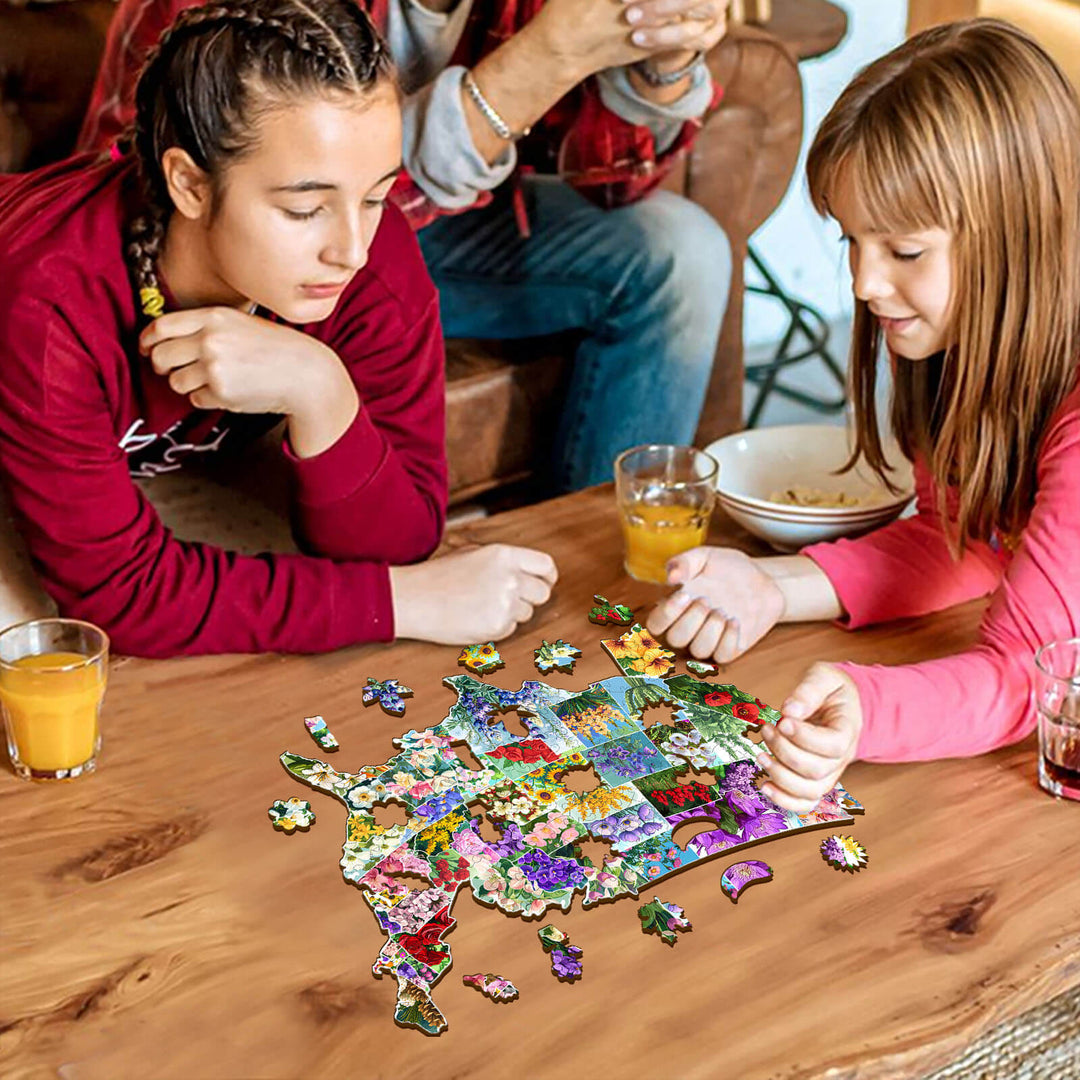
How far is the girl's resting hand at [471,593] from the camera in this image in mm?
1488

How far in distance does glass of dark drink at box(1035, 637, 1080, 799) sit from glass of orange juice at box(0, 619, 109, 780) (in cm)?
78

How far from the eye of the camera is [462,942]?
1.10m

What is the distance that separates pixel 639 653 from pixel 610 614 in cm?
9

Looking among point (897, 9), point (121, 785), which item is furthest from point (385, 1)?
point (897, 9)

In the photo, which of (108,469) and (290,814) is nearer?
(290,814)

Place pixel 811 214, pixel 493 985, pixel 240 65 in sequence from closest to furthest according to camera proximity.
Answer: pixel 493 985 < pixel 240 65 < pixel 811 214

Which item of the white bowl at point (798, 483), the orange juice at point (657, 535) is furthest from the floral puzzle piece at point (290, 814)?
the white bowl at point (798, 483)

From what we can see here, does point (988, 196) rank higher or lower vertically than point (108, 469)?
higher

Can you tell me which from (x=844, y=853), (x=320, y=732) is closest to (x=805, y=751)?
(x=844, y=853)

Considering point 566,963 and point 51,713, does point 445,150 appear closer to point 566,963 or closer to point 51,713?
point 51,713

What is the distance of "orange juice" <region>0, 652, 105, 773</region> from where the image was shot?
1269 mm

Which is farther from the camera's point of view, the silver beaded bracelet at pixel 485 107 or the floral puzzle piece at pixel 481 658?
the silver beaded bracelet at pixel 485 107

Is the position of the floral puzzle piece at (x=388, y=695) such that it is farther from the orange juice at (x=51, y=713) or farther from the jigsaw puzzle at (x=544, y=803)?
the orange juice at (x=51, y=713)

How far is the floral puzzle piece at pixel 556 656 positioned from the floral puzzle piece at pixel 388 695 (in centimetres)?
13
